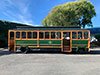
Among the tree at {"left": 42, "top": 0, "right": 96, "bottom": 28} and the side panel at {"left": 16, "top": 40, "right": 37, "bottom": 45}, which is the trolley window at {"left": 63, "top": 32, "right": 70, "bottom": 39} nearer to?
the side panel at {"left": 16, "top": 40, "right": 37, "bottom": 45}

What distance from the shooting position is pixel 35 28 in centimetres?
3281

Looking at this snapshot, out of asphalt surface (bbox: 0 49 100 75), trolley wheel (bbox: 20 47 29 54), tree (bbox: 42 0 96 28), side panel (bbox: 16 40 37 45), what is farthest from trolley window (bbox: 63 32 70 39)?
tree (bbox: 42 0 96 28)

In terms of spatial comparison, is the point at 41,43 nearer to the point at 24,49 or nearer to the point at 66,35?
the point at 24,49

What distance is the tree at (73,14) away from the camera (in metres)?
57.2

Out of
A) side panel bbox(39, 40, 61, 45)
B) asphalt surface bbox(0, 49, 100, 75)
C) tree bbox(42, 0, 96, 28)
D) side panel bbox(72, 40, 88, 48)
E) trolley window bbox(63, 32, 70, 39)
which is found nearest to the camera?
asphalt surface bbox(0, 49, 100, 75)

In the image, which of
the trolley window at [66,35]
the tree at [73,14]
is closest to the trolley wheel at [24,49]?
the trolley window at [66,35]

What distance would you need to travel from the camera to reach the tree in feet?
188

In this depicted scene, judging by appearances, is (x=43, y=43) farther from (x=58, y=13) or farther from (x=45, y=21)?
(x=45, y=21)

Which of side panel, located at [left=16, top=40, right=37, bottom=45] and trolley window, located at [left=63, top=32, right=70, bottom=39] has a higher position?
trolley window, located at [left=63, top=32, right=70, bottom=39]

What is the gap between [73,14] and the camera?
57.6 metres

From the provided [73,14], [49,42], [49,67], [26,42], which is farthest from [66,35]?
[73,14]

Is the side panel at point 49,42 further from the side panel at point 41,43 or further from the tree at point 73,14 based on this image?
the tree at point 73,14

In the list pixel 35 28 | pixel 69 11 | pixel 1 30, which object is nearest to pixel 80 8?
pixel 69 11

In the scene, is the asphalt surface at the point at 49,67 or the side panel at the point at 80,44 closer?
the asphalt surface at the point at 49,67
